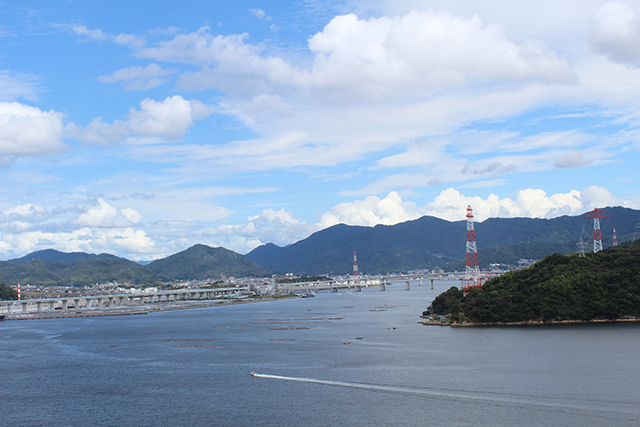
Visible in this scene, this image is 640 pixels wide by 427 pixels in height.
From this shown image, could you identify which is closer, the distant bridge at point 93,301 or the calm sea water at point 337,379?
the calm sea water at point 337,379

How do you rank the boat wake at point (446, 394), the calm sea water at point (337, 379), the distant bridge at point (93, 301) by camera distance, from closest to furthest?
1. the boat wake at point (446, 394)
2. the calm sea water at point (337, 379)
3. the distant bridge at point (93, 301)

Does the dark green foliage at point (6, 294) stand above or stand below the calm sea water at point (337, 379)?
above

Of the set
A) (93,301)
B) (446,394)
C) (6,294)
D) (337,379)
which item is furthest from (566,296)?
(6,294)

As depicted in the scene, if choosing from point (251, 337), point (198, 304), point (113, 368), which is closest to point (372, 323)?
point (251, 337)

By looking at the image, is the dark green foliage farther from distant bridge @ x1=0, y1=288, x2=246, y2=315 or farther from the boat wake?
the boat wake

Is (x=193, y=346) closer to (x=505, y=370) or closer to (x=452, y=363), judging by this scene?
(x=452, y=363)

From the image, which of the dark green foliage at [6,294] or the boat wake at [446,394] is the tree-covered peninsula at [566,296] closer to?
the boat wake at [446,394]

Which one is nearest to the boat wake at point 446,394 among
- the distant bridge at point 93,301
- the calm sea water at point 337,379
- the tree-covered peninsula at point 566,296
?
the calm sea water at point 337,379

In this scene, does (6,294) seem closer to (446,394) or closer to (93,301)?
(93,301)

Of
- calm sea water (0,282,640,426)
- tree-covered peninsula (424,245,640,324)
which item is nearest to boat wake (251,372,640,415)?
calm sea water (0,282,640,426)
